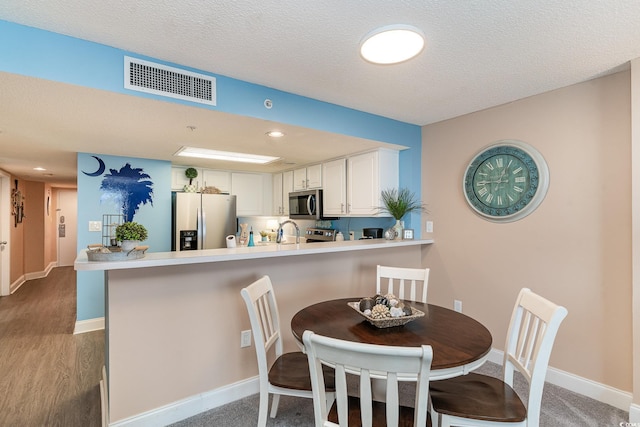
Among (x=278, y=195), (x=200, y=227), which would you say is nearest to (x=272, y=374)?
(x=200, y=227)

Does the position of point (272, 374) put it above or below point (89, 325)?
above

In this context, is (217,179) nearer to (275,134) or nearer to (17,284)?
(275,134)

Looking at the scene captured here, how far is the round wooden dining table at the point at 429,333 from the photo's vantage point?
1354 mm

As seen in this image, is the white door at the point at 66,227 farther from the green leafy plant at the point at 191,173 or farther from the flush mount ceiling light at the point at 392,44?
the flush mount ceiling light at the point at 392,44

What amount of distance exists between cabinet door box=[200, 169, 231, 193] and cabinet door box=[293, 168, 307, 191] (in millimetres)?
1067

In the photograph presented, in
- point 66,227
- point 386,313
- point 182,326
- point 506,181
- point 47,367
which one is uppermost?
point 506,181

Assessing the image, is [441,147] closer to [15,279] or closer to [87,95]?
[87,95]

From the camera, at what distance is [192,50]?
5.98 feet

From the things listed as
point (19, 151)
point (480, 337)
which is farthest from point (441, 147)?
point (19, 151)

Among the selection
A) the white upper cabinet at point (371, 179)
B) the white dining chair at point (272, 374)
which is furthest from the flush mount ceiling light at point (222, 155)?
the white dining chair at point (272, 374)

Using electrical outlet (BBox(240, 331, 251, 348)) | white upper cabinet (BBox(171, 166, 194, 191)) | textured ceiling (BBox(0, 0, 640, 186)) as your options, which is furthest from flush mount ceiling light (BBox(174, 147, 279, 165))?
electrical outlet (BBox(240, 331, 251, 348))

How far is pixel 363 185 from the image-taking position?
356 cm

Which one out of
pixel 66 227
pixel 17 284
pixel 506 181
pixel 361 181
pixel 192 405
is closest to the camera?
pixel 192 405

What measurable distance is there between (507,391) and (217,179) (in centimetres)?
431
